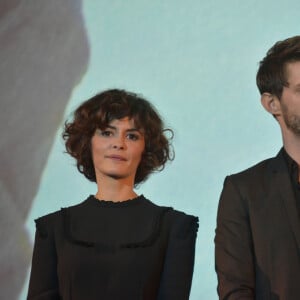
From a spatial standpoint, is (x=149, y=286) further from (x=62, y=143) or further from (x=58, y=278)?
(x=62, y=143)

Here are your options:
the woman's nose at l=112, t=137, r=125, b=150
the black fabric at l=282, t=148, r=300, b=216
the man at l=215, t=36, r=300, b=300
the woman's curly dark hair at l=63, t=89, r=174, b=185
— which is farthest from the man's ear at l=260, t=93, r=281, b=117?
the woman's nose at l=112, t=137, r=125, b=150

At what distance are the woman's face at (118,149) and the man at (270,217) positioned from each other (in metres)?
0.38

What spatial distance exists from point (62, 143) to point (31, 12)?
2.31 ft

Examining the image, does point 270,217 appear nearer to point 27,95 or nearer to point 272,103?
point 272,103

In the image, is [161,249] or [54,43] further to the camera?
[54,43]

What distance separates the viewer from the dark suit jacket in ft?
7.61

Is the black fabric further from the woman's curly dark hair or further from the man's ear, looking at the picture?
the woman's curly dark hair

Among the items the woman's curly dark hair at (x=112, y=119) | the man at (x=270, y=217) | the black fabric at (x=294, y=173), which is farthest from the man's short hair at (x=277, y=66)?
the woman's curly dark hair at (x=112, y=119)

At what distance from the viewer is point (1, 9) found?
3.50 meters

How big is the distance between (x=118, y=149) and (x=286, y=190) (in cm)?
64

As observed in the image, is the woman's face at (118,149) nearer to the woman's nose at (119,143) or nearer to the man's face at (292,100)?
the woman's nose at (119,143)

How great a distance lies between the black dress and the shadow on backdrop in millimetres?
602

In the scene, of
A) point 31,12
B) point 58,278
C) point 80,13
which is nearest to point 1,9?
point 31,12

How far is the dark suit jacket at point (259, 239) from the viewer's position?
7.61 feet
